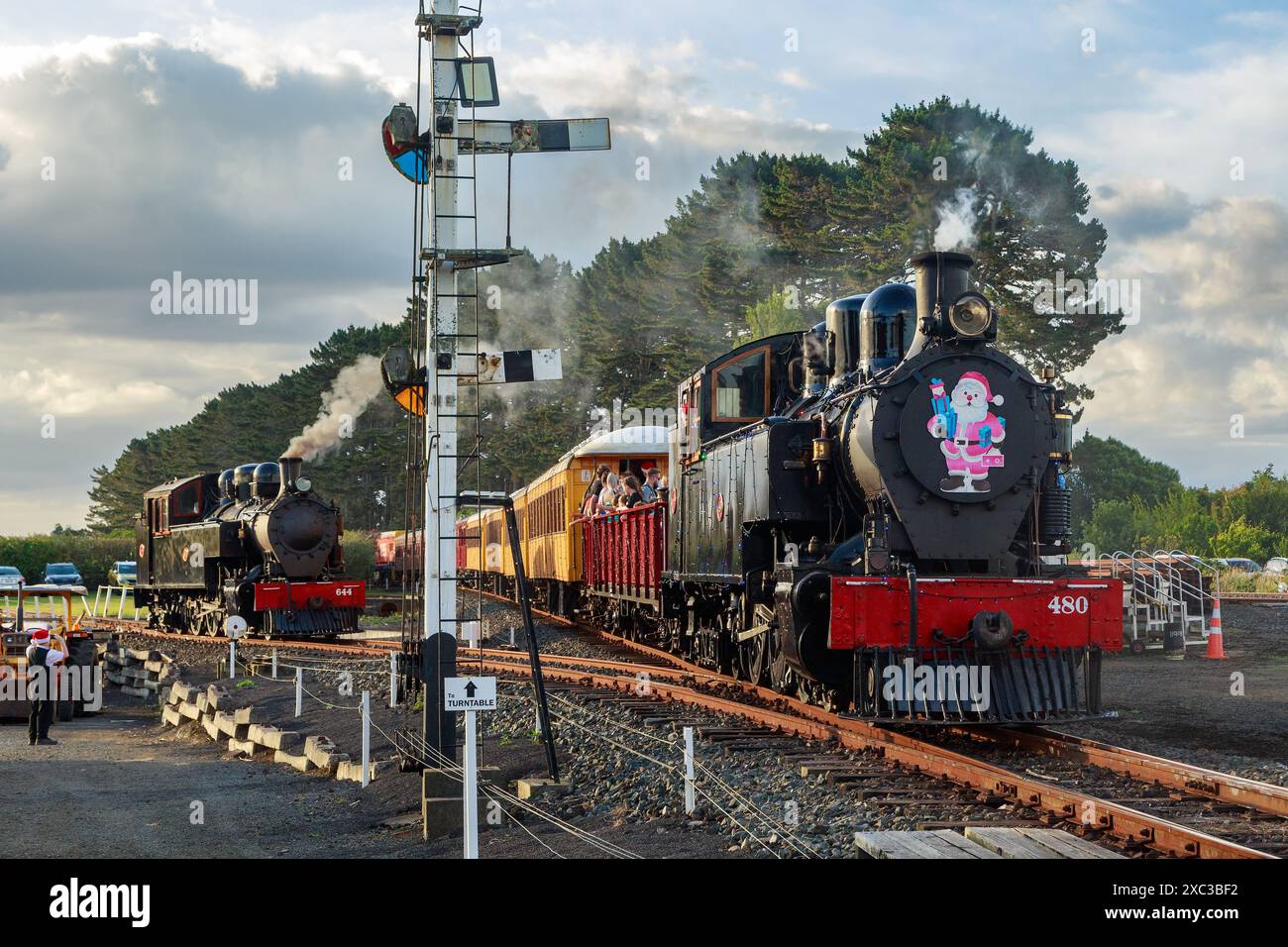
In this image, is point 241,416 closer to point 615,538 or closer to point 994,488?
point 615,538

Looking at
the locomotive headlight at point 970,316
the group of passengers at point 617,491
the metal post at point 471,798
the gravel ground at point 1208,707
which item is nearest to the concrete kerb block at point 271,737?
the group of passengers at point 617,491

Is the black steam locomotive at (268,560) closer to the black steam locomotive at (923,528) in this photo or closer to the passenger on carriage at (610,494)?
the passenger on carriage at (610,494)

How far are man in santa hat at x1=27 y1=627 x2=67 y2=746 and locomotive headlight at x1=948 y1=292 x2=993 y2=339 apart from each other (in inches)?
497

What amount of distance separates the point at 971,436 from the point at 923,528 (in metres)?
0.83

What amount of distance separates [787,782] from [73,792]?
7.96 m

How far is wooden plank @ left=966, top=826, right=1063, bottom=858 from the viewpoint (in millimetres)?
6234

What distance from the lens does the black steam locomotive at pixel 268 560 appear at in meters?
26.9

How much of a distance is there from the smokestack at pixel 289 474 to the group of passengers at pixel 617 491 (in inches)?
226

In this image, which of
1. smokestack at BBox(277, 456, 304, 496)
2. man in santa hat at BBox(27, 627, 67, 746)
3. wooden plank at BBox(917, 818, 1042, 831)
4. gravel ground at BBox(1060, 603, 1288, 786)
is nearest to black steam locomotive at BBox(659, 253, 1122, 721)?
gravel ground at BBox(1060, 603, 1288, 786)

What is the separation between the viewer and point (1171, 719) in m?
14.2

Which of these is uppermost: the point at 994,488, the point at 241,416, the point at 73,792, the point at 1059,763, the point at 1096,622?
the point at 241,416

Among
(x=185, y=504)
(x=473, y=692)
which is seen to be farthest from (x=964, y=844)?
(x=185, y=504)

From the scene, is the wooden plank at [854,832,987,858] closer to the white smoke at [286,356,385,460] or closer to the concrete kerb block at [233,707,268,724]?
the concrete kerb block at [233,707,268,724]
